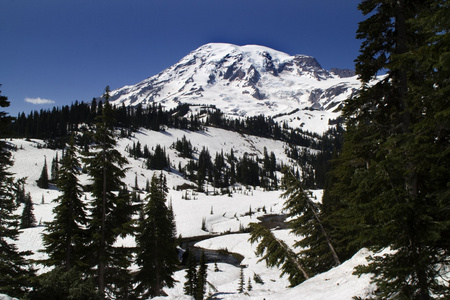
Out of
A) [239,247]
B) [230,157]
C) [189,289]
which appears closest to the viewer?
[189,289]

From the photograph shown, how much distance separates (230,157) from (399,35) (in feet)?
582

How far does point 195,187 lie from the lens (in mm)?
130000

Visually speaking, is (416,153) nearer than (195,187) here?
Yes

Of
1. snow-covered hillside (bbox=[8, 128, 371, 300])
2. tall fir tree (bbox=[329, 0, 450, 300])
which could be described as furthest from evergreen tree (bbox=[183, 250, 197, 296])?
tall fir tree (bbox=[329, 0, 450, 300])

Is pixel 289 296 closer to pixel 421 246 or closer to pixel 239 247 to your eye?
pixel 421 246

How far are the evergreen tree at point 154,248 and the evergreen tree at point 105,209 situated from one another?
18.2 ft

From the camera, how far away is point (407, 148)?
544cm

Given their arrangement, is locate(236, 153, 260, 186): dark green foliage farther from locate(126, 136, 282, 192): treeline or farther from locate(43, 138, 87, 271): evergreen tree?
locate(43, 138, 87, 271): evergreen tree

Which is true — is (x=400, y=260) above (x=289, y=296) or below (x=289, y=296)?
above

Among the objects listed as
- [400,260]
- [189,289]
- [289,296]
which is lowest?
[189,289]

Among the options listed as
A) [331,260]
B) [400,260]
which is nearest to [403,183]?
[400,260]

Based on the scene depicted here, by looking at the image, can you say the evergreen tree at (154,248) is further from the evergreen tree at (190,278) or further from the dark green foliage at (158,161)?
the dark green foliage at (158,161)

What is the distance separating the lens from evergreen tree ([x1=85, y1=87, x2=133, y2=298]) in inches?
606

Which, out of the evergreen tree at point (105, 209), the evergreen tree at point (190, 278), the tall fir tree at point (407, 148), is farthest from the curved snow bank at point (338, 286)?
the evergreen tree at point (190, 278)
